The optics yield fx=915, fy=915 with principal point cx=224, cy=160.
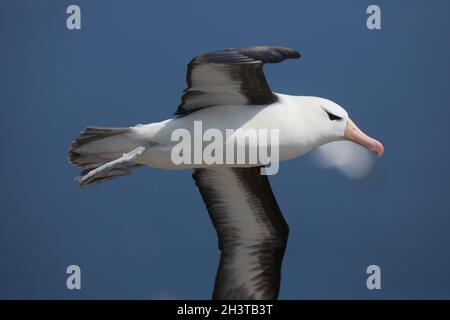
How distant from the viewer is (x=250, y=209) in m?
6.58

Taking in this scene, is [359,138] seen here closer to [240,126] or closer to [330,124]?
[330,124]

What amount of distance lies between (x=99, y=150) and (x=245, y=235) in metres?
1.53

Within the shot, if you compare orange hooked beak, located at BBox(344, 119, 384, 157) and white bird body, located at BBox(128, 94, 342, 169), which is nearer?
white bird body, located at BBox(128, 94, 342, 169)

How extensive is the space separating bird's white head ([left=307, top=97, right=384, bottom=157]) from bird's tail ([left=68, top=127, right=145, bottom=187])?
109cm

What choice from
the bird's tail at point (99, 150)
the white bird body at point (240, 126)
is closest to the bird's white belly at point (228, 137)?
the white bird body at point (240, 126)

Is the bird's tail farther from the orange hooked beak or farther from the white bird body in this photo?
the orange hooked beak

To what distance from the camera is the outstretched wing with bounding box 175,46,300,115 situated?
497cm

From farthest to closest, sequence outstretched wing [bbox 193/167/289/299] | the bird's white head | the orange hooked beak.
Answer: outstretched wing [bbox 193/167/289/299]
the orange hooked beak
the bird's white head

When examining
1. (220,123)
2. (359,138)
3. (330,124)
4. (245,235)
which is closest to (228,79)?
(220,123)

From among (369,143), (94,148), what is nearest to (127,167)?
(94,148)

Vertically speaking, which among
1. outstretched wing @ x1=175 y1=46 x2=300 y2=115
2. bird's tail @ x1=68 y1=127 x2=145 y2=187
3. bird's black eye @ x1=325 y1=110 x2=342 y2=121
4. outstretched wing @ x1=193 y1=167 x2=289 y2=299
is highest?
outstretched wing @ x1=175 y1=46 x2=300 y2=115

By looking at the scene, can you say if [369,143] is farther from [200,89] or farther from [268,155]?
[200,89]

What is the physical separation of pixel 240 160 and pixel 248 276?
1391 millimetres

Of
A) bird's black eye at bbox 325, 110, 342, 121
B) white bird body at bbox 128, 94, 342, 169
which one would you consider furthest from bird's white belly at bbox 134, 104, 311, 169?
bird's black eye at bbox 325, 110, 342, 121
